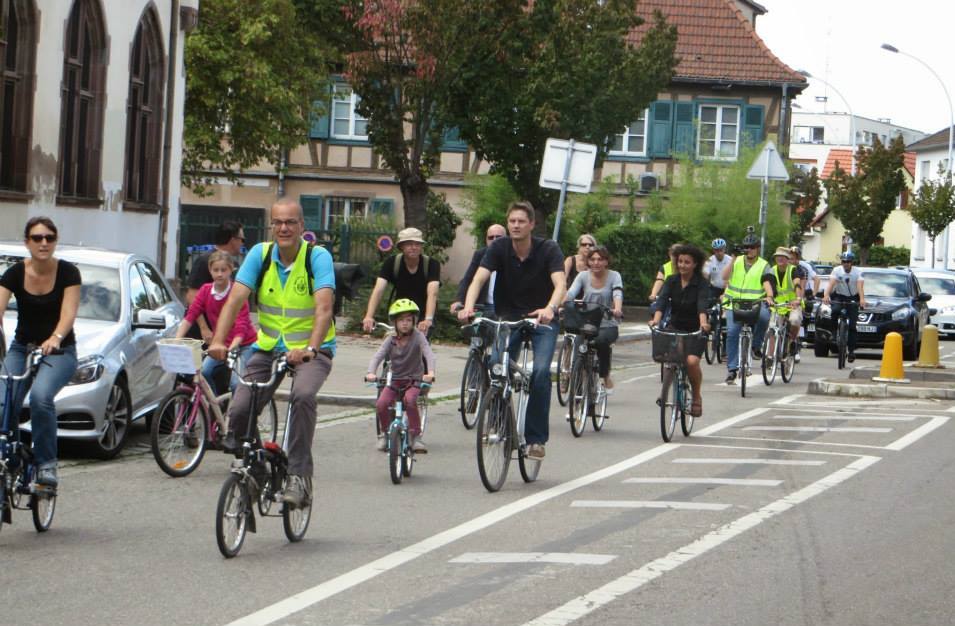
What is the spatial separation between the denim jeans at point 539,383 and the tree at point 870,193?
5736cm

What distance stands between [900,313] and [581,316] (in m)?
14.6

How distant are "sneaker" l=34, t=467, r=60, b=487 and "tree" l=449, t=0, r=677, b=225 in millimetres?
21064

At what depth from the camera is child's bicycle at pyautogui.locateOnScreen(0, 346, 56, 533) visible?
867cm

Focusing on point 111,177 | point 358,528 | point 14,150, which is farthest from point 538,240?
point 111,177

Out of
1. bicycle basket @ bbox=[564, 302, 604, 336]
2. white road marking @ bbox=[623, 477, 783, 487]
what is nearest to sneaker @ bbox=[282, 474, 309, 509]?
white road marking @ bbox=[623, 477, 783, 487]

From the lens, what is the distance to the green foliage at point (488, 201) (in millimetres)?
39625

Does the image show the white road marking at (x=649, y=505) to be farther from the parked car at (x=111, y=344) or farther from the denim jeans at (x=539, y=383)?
the parked car at (x=111, y=344)

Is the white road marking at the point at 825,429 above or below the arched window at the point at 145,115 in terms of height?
below

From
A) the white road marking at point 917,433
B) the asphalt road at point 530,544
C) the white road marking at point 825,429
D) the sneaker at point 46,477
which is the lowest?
the asphalt road at point 530,544

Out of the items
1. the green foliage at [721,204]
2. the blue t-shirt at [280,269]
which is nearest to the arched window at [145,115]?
the green foliage at [721,204]

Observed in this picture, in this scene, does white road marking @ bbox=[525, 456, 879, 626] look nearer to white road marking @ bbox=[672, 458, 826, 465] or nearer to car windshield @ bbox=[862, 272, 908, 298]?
white road marking @ bbox=[672, 458, 826, 465]

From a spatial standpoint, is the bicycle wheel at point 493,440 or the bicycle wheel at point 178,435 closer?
the bicycle wheel at point 493,440

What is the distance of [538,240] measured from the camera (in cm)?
1162

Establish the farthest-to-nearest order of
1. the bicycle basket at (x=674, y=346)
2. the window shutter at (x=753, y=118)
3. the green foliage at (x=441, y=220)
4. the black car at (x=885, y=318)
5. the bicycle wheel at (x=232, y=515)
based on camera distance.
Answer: the window shutter at (x=753, y=118), the green foliage at (x=441, y=220), the black car at (x=885, y=318), the bicycle basket at (x=674, y=346), the bicycle wheel at (x=232, y=515)
